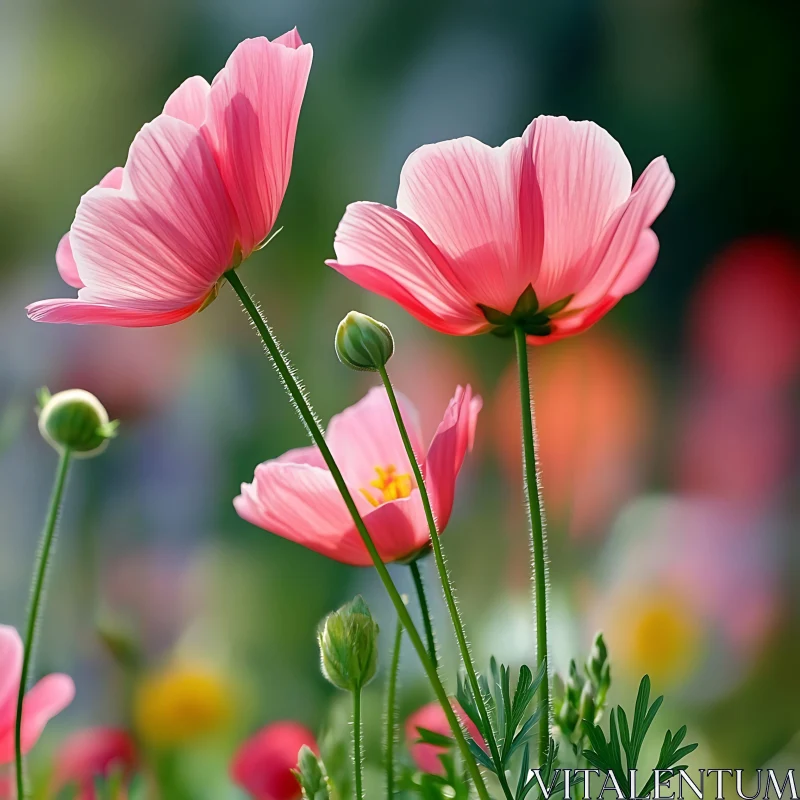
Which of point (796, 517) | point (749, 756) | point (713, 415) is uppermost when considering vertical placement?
point (713, 415)

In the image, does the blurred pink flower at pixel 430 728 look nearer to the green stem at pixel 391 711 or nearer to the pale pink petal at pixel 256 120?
the green stem at pixel 391 711

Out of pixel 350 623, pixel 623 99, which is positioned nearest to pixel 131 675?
pixel 350 623

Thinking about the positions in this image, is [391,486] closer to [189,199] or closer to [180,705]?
[189,199]

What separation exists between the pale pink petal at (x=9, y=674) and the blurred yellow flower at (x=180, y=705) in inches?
15.9

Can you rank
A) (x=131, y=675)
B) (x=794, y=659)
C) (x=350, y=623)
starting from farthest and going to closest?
(x=794, y=659) < (x=131, y=675) < (x=350, y=623)

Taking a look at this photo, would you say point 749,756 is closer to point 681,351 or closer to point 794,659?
point 794,659

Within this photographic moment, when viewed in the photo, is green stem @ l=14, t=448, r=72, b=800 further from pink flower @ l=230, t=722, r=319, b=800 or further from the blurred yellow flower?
the blurred yellow flower

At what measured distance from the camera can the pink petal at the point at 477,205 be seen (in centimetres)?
22

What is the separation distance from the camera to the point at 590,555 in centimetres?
81

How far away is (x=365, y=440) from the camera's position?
29 centimetres

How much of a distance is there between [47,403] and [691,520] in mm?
665

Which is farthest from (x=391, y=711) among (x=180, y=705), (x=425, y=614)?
(x=180, y=705)

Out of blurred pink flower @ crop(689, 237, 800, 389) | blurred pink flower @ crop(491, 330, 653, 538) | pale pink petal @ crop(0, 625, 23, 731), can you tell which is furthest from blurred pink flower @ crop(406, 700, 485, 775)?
blurred pink flower @ crop(689, 237, 800, 389)

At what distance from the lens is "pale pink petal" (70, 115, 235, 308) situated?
20 centimetres
